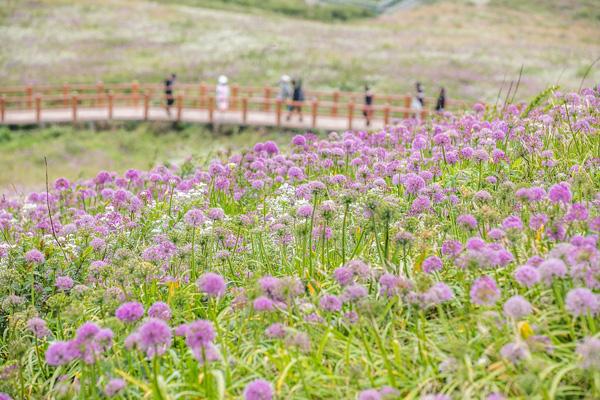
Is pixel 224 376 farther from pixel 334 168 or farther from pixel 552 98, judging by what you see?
pixel 552 98

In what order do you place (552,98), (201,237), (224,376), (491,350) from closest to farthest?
(491,350)
(224,376)
(201,237)
(552,98)

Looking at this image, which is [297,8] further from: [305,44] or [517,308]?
[517,308]

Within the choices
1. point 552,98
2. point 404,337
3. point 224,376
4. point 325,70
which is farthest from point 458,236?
point 325,70

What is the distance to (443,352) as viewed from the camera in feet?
12.1

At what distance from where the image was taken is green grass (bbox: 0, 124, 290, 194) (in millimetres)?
19938

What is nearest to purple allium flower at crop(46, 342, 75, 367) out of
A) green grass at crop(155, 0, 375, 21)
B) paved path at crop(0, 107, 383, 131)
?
paved path at crop(0, 107, 383, 131)

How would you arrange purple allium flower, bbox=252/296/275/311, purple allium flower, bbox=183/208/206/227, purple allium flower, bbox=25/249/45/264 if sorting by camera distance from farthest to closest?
purple allium flower, bbox=25/249/45/264 → purple allium flower, bbox=183/208/206/227 → purple allium flower, bbox=252/296/275/311

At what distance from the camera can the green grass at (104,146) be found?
65.4 feet

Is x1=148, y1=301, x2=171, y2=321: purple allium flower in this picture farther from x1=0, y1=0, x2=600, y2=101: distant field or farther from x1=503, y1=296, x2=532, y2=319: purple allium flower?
x1=0, y1=0, x2=600, y2=101: distant field

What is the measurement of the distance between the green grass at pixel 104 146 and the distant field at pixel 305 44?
982 cm

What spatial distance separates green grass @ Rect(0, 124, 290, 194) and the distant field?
9.82 meters

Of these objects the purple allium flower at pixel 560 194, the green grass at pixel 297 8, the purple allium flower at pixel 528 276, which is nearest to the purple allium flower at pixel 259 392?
the purple allium flower at pixel 528 276

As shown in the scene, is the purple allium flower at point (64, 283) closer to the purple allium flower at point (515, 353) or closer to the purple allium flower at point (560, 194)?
the purple allium flower at point (515, 353)

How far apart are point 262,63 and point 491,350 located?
33805 millimetres
